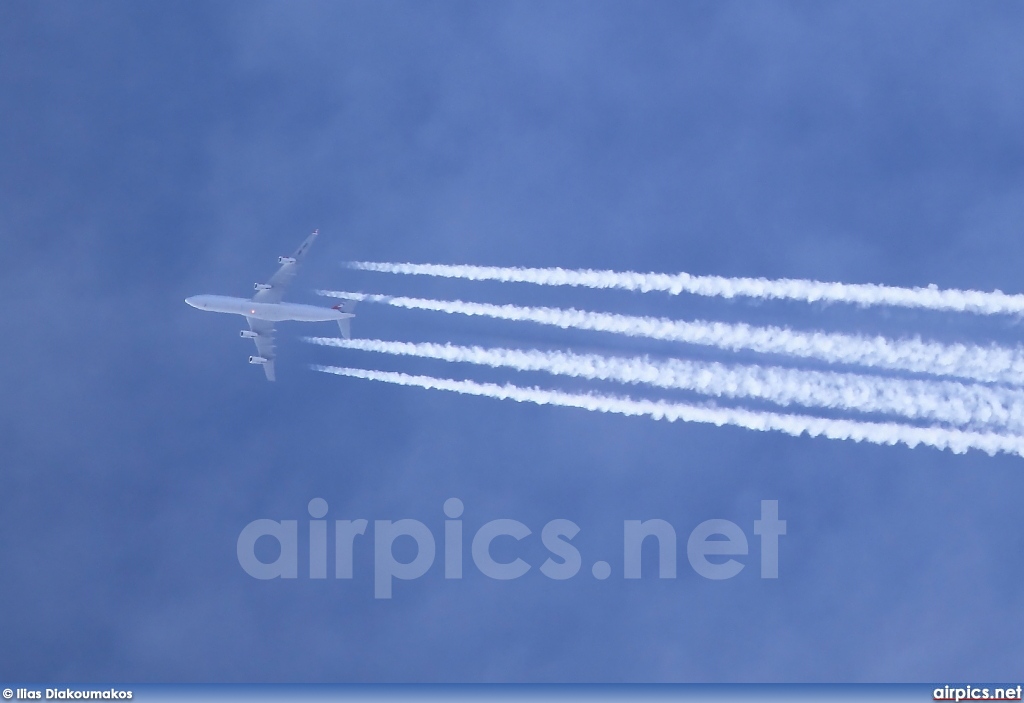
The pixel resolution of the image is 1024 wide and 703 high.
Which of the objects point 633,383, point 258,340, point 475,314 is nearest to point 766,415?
point 633,383

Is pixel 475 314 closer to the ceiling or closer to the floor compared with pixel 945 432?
closer to the ceiling

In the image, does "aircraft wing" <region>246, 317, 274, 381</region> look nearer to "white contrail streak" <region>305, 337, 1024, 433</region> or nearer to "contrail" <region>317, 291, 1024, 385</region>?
"white contrail streak" <region>305, 337, 1024, 433</region>

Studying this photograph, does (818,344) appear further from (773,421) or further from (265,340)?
(265,340)

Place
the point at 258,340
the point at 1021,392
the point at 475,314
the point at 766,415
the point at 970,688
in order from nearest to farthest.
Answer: the point at 1021,392 < the point at 766,415 < the point at 970,688 < the point at 475,314 < the point at 258,340

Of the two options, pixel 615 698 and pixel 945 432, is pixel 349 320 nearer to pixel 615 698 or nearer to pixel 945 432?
pixel 615 698

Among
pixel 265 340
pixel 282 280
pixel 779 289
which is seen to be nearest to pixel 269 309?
pixel 282 280

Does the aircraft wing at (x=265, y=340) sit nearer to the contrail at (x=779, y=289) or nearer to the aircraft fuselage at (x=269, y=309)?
the aircraft fuselage at (x=269, y=309)
